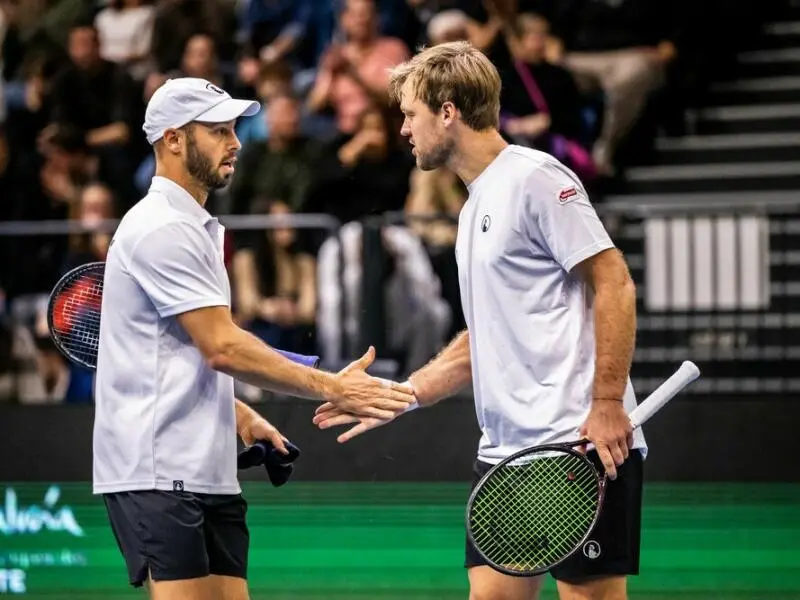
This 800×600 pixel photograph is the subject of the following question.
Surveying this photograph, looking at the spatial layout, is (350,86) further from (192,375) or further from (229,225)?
(192,375)

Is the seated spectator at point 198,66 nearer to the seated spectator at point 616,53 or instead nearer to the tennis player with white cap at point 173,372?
the seated spectator at point 616,53

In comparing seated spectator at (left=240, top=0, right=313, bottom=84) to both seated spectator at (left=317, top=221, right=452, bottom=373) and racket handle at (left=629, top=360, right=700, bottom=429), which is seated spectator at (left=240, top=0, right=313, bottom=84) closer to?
seated spectator at (left=317, top=221, right=452, bottom=373)

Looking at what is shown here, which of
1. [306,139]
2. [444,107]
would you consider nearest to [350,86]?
[306,139]

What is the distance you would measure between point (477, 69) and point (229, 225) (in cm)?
434

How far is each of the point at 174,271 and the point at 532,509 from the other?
1204 mm

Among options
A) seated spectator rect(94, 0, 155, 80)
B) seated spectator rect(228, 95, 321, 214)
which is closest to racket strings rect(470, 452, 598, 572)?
seated spectator rect(228, 95, 321, 214)

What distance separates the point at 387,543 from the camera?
326 inches

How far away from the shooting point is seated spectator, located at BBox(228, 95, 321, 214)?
10109 mm

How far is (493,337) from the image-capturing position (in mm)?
4898

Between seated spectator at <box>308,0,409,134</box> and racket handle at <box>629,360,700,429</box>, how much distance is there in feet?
19.6

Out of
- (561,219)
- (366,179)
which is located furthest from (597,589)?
(366,179)

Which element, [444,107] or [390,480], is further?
[390,480]

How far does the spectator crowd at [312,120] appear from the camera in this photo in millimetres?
8945

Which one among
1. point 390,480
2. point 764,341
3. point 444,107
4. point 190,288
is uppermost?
point 444,107
